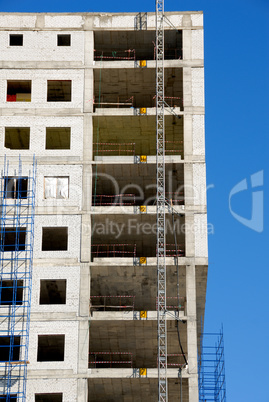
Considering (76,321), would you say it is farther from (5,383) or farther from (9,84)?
(9,84)

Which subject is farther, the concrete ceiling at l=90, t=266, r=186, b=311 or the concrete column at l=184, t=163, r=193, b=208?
the concrete column at l=184, t=163, r=193, b=208

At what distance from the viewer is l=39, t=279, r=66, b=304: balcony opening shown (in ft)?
199

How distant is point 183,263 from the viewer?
198 ft

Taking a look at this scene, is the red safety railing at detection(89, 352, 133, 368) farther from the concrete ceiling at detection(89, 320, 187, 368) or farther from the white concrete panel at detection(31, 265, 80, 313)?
the white concrete panel at detection(31, 265, 80, 313)

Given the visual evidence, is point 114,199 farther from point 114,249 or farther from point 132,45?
point 132,45

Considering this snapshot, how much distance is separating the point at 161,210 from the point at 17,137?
11.8 m

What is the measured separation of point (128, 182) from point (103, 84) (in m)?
7.45

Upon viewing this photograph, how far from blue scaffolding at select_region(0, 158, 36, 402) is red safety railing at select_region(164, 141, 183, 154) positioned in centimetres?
982

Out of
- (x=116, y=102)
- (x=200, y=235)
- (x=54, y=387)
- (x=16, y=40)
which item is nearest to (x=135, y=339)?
(x=54, y=387)

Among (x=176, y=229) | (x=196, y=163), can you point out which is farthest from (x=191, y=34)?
(x=176, y=229)

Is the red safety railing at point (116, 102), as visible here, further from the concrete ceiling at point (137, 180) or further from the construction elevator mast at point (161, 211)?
the concrete ceiling at point (137, 180)

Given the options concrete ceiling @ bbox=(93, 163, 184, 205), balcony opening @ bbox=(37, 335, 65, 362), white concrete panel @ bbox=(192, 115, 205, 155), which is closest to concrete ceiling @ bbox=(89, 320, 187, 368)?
balcony opening @ bbox=(37, 335, 65, 362)

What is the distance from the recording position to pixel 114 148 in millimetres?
67188

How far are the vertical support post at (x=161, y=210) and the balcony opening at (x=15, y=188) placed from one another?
9.00 m
